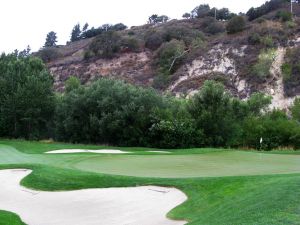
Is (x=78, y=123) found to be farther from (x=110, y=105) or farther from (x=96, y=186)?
(x=96, y=186)

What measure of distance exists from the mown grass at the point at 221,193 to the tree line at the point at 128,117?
1662cm

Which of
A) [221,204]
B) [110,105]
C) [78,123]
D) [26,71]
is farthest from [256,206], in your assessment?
[26,71]

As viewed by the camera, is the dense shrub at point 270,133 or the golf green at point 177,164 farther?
the dense shrub at point 270,133

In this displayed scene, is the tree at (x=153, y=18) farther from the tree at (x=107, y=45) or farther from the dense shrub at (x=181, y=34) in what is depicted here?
the dense shrub at (x=181, y=34)

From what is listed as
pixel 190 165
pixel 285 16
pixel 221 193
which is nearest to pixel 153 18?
pixel 285 16

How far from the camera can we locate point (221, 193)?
10.3 metres

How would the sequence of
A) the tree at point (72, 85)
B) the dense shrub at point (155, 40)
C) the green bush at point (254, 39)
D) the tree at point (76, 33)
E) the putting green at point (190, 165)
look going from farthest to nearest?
the tree at point (76, 33), the dense shrub at point (155, 40), the green bush at point (254, 39), the tree at point (72, 85), the putting green at point (190, 165)

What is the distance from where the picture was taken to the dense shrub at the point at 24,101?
37594mm

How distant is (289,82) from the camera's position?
2047 inches

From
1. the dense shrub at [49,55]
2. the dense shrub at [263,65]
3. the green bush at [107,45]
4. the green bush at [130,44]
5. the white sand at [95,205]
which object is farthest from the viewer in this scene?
the dense shrub at [49,55]

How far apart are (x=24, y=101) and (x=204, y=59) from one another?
1232 inches

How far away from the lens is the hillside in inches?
2133

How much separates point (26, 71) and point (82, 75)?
32.2m

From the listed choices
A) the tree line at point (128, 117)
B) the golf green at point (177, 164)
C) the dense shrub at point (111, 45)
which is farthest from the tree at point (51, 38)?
the golf green at point (177, 164)
